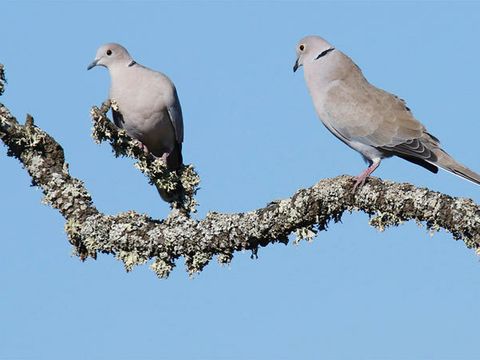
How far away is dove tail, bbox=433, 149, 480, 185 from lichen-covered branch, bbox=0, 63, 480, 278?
1.33m

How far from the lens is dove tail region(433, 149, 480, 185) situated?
6008 mm

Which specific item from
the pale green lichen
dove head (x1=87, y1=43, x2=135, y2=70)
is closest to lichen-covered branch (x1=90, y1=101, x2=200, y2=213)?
the pale green lichen

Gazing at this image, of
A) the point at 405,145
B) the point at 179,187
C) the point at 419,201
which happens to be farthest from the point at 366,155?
the point at 419,201

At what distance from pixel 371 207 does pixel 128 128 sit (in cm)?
351

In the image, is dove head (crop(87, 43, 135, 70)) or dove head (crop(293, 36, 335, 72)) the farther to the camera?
dove head (crop(87, 43, 135, 70))

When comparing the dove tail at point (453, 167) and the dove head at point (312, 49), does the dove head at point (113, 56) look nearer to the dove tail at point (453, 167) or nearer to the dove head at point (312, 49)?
the dove head at point (312, 49)

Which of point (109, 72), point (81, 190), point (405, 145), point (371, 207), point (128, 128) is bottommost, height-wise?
point (371, 207)

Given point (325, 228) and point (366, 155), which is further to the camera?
point (366, 155)

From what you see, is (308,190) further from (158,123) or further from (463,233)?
(158,123)

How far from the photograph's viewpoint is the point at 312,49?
24.6ft

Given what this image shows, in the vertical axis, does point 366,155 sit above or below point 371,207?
above

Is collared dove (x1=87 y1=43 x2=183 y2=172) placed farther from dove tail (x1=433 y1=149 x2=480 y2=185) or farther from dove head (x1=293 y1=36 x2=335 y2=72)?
dove tail (x1=433 y1=149 x2=480 y2=185)

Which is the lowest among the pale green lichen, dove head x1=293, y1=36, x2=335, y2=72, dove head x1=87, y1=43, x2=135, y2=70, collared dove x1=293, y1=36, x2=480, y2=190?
the pale green lichen

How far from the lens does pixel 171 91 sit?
8.09 metres
